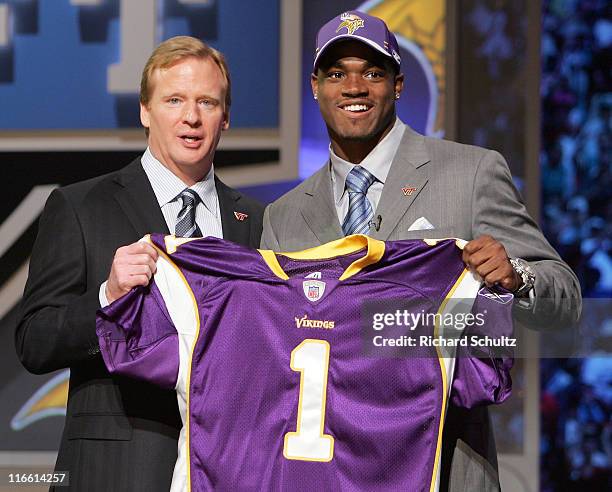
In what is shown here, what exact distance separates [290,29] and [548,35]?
36.6 inches

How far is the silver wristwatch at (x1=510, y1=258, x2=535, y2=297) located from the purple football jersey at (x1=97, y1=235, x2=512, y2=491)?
43 mm

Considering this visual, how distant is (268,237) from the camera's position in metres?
2.21

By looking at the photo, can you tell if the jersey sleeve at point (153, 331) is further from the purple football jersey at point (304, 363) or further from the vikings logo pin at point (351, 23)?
the vikings logo pin at point (351, 23)

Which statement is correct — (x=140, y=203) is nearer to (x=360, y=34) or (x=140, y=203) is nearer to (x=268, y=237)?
(x=268, y=237)

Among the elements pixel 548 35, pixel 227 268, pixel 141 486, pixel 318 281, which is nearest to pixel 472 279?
pixel 318 281

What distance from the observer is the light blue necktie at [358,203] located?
2.03 m

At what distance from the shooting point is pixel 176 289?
188 centimetres

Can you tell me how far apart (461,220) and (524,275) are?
224 mm

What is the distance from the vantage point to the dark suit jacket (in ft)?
6.39

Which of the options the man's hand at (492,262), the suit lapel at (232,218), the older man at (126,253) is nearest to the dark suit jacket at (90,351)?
the older man at (126,253)

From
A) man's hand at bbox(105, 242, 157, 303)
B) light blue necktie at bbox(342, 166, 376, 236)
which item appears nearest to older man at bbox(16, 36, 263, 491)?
man's hand at bbox(105, 242, 157, 303)

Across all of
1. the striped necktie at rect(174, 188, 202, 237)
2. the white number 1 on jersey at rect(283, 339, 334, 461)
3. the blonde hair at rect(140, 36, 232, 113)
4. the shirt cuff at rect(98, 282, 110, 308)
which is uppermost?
the blonde hair at rect(140, 36, 232, 113)

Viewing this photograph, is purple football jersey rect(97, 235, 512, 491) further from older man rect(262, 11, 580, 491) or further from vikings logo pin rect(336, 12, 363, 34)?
vikings logo pin rect(336, 12, 363, 34)

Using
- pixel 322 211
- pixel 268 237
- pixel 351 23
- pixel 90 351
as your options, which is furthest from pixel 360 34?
pixel 90 351
